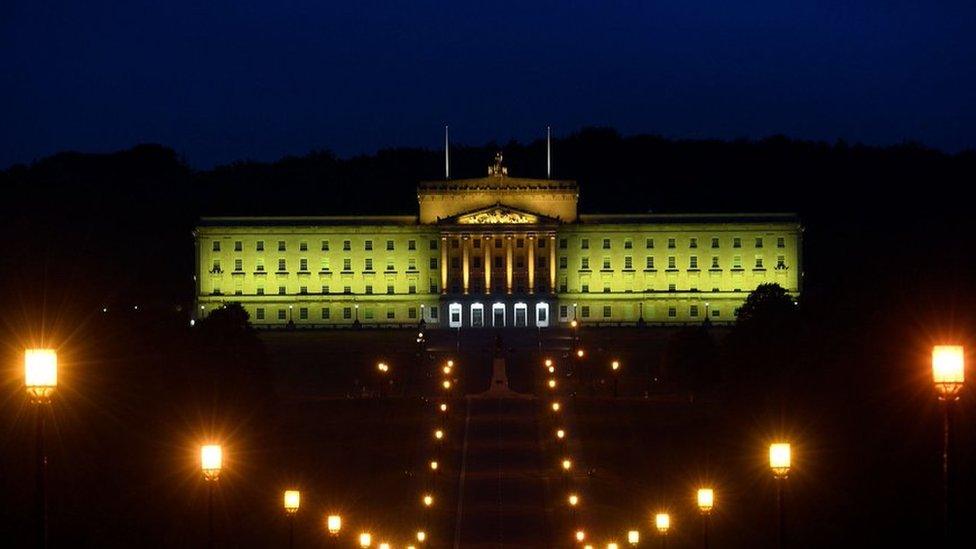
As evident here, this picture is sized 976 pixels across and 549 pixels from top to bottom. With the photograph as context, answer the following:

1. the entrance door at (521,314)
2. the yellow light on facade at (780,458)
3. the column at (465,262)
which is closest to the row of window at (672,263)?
the entrance door at (521,314)

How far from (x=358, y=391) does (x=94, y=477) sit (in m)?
32.0

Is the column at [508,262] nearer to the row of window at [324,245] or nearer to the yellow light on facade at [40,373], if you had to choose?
the row of window at [324,245]

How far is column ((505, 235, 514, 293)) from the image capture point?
12231 cm

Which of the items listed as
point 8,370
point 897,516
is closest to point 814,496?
point 897,516

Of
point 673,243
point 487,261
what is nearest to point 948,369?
point 487,261

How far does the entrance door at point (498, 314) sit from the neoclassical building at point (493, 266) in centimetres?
8

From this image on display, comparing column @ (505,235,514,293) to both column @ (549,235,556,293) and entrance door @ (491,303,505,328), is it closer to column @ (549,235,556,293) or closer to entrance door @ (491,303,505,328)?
entrance door @ (491,303,505,328)

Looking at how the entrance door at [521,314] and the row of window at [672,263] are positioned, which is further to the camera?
the row of window at [672,263]

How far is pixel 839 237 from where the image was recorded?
479 feet

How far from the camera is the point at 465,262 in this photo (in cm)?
12275

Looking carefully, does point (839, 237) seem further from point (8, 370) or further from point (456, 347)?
point (8, 370)

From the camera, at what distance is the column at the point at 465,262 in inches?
4815

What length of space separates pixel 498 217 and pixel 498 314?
6107 mm

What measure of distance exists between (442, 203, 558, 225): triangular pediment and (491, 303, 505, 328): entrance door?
16.8ft
